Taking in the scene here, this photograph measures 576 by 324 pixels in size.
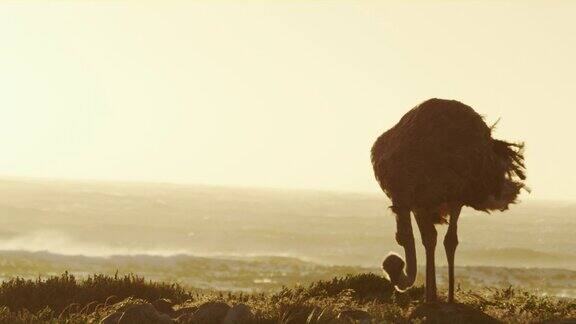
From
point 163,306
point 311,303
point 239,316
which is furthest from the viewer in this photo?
point 163,306

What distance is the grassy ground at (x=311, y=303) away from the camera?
11981 millimetres

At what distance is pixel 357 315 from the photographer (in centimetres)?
1181

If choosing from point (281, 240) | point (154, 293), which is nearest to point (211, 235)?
point (281, 240)

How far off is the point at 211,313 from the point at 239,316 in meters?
0.50

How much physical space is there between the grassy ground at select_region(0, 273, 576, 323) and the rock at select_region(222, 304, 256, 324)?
0.44ft

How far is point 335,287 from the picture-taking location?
1742 cm

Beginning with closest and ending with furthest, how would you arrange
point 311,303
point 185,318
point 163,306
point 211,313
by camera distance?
point 211,313
point 185,318
point 311,303
point 163,306

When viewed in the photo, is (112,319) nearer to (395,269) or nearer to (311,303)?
(311,303)

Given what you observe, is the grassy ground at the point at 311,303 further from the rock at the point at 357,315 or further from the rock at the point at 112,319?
the rock at the point at 112,319

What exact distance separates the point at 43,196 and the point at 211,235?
4964 cm

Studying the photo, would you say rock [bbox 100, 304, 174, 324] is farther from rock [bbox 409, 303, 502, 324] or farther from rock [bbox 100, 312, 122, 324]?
rock [bbox 409, 303, 502, 324]

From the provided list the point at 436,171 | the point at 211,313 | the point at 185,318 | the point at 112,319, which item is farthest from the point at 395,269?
the point at 112,319

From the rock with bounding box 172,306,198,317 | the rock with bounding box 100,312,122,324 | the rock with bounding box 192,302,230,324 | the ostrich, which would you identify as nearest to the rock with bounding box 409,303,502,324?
the ostrich

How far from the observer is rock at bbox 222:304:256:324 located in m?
11.9
